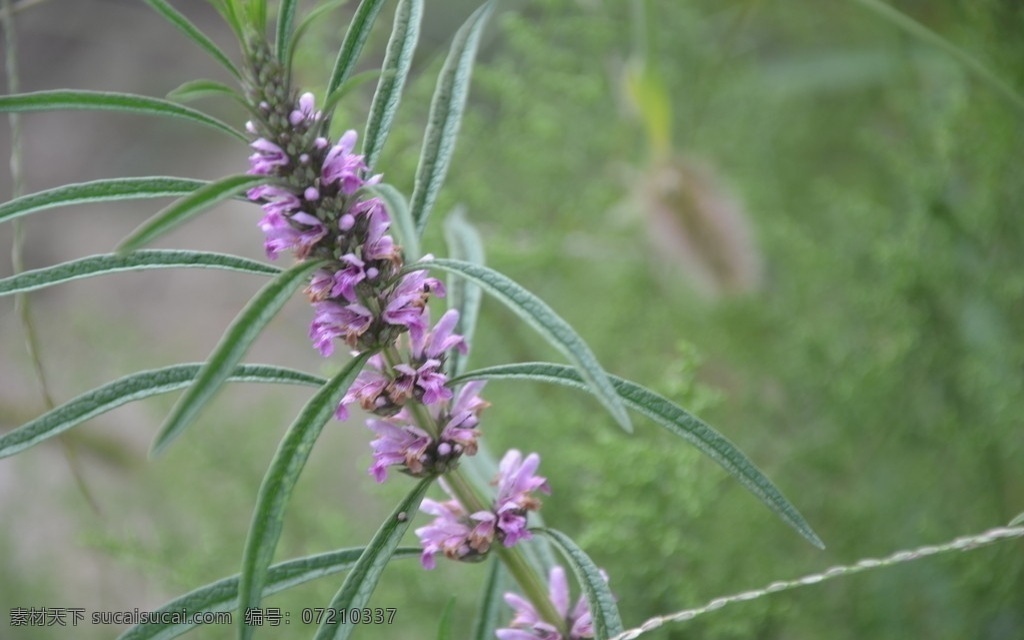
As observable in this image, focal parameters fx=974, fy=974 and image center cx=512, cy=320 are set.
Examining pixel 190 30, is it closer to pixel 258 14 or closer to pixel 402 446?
pixel 258 14

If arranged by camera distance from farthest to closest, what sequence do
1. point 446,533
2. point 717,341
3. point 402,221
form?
point 717,341
point 446,533
point 402,221

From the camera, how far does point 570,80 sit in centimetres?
97

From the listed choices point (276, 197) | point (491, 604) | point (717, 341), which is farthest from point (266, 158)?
point (717, 341)

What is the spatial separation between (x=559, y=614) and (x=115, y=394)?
21cm

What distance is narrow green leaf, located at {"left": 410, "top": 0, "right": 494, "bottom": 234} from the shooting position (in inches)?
16.6

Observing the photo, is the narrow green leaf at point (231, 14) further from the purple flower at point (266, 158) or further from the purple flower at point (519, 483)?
the purple flower at point (519, 483)

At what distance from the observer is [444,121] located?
0.43m

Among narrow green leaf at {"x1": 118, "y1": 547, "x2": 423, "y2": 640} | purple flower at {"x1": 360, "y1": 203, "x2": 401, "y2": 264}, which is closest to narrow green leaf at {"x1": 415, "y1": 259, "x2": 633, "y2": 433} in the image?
purple flower at {"x1": 360, "y1": 203, "x2": 401, "y2": 264}

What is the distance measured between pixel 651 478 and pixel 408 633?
38 cm

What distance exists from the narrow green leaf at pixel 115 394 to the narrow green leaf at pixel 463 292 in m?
0.06

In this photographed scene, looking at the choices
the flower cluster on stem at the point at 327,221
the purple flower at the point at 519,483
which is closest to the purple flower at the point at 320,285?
the flower cluster on stem at the point at 327,221

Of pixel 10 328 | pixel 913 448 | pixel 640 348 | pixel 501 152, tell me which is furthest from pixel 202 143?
pixel 913 448

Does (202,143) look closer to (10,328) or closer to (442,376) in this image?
(10,328)

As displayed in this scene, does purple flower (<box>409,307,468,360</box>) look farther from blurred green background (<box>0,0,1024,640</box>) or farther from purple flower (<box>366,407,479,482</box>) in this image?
blurred green background (<box>0,0,1024,640</box>)
